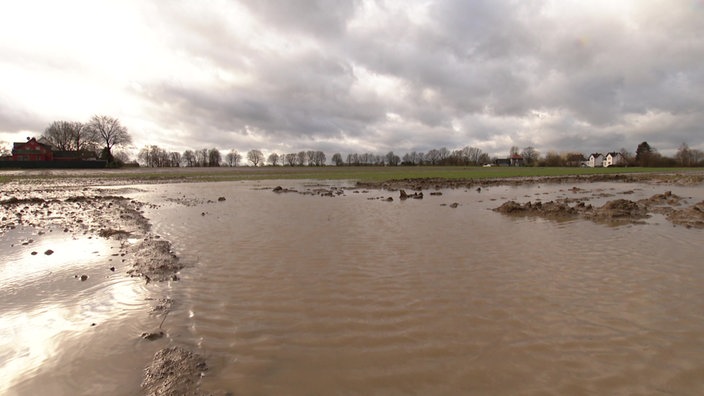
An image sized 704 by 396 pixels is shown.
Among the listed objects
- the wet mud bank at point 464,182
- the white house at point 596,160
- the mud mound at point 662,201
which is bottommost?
the mud mound at point 662,201

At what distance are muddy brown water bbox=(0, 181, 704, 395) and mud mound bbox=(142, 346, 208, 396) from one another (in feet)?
0.37

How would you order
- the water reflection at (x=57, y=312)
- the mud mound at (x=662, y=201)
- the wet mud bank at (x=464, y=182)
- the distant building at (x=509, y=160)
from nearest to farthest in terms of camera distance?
1. the water reflection at (x=57, y=312)
2. the mud mound at (x=662, y=201)
3. the wet mud bank at (x=464, y=182)
4. the distant building at (x=509, y=160)

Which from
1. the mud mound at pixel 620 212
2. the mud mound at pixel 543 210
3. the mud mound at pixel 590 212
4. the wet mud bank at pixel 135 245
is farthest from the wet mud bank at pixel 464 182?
the wet mud bank at pixel 135 245

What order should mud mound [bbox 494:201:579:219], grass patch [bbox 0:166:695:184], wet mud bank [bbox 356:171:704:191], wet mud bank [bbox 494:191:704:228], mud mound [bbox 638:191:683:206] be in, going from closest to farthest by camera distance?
wet mud bank [bbox 494:191:704:228]
mud mound [bbox 494:201:579:219]
mud mound [bbox 638:191:683:206]
wet mud bank [bbox 356:171:704:191]
grass patch [bbox 0:166:695:184]

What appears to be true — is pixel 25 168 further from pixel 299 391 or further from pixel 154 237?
pixel 299 391

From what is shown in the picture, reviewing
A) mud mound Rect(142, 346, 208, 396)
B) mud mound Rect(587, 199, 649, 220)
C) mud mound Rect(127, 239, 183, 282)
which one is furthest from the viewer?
mud mound Rect(587, 199, 649, 220)

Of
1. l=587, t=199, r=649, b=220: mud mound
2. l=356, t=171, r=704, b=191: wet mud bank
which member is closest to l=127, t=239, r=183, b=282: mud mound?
l=587, t=199, r=649, b=220: mud mound

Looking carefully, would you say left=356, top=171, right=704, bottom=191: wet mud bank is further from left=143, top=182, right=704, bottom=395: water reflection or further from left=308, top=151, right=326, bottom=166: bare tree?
left=308, top=151, right=326, bottom=166: bare tree

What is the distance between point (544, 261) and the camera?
7.36 metres

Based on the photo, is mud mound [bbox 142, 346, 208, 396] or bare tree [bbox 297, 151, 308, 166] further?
bare tree [bbox 297, 151, 308, 166]

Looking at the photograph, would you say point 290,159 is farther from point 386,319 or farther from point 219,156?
point 386,319

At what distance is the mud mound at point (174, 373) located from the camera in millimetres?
3287

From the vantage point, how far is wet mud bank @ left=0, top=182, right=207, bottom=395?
3494 mm

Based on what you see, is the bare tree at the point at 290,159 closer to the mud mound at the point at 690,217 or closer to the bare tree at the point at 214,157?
the bare tree at the point at 214,157
